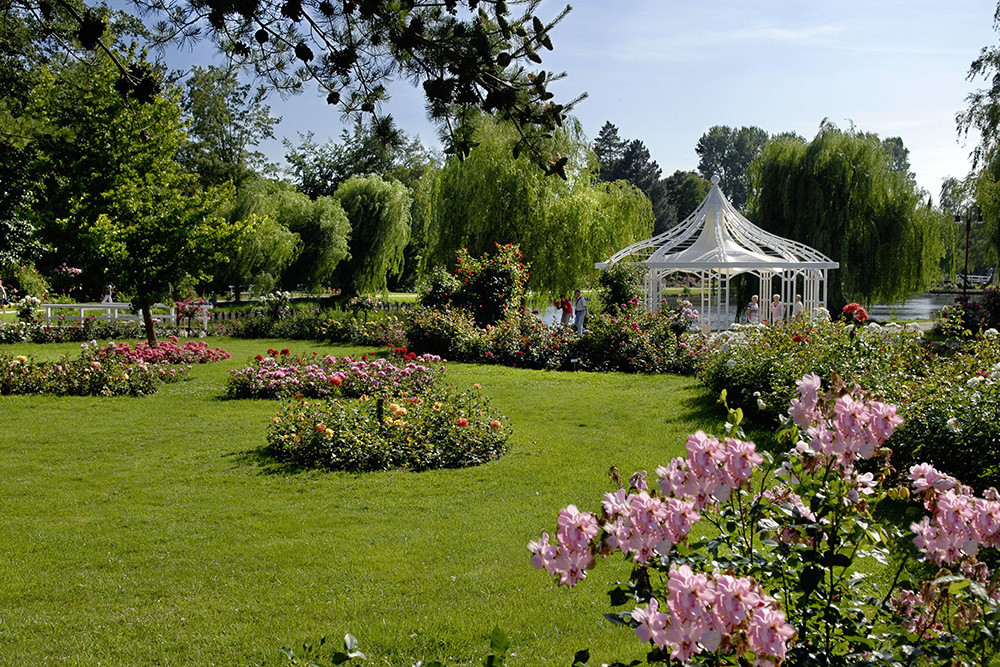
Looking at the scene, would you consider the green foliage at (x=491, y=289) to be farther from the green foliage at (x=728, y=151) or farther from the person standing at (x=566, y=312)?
the green foliage at (x=728, y=151)

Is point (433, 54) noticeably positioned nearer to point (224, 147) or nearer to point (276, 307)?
point (276, 307)

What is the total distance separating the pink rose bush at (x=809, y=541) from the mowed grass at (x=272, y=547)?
150 cm

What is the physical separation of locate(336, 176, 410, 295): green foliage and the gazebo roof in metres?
14.9

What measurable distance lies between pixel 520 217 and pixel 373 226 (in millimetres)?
11605

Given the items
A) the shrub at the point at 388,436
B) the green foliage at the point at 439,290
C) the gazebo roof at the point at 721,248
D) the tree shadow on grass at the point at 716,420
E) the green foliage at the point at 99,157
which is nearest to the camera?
the shrub at the point at 388,436

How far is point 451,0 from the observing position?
3410mm

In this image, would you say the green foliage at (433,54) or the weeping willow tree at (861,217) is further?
the weeping willow tree at (861,217)

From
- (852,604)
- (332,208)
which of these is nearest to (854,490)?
(852,604)

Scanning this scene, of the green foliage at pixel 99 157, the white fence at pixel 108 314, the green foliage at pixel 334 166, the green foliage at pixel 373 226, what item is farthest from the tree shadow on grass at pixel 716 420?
the green foliage at pixel 334 166

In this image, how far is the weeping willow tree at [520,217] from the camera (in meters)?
21.5

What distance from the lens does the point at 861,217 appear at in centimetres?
2188

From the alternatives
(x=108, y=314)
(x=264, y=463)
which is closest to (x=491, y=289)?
(x=264, y=463)

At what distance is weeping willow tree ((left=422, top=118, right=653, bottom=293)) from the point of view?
21.5 metres

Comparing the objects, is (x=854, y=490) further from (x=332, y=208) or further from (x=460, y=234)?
(x=332, y=208)
